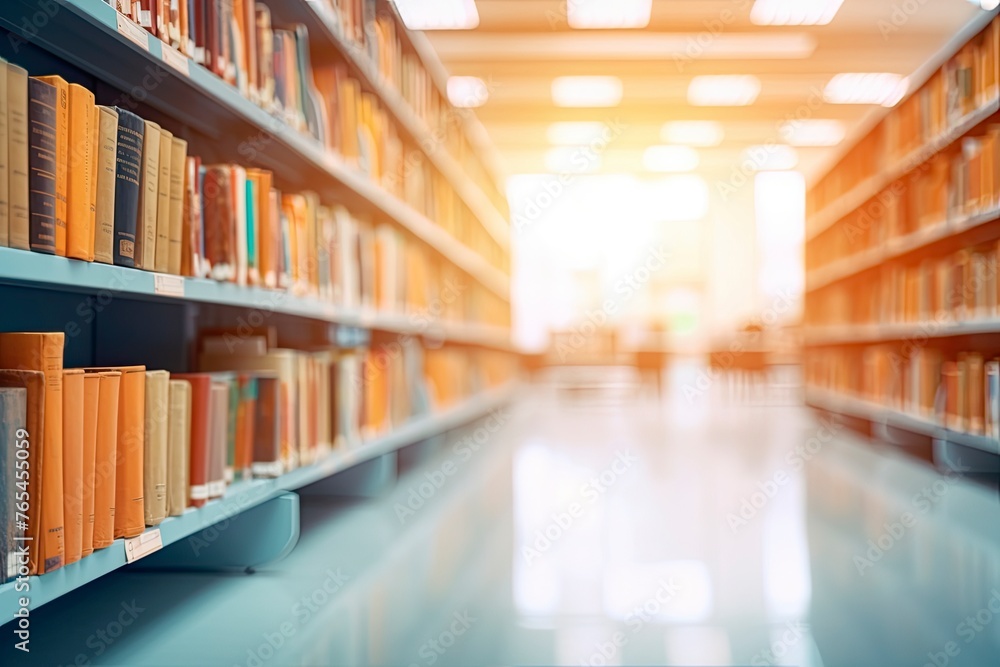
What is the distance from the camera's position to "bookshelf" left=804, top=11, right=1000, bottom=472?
10.4ft

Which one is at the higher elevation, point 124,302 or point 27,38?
point 27,38

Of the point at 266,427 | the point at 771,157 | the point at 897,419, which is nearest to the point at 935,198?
the point at 897,419

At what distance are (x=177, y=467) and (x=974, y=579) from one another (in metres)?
1.79

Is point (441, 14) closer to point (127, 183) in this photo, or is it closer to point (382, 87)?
point (382, 87)

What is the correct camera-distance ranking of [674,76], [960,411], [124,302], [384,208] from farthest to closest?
[674,76]
[960,411]
[384,208]
[124,302]

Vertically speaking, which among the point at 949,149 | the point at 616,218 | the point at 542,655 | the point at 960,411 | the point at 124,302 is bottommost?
the point at 542,655

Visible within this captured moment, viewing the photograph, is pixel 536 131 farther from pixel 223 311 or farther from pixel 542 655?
pixel 542 655

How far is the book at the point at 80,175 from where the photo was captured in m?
1.24

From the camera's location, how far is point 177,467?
62.1 inches

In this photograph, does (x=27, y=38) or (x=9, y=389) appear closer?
(x=9, y=389)

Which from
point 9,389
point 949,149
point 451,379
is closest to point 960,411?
point 949,149

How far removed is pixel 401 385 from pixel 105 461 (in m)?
2.00

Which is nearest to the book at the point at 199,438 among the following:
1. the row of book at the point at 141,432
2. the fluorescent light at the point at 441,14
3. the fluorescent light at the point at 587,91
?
the row of book at the point at 141,432

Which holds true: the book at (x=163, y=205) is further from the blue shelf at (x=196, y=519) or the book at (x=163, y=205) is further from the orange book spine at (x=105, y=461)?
the blue shelf at (x=196, y=519)
